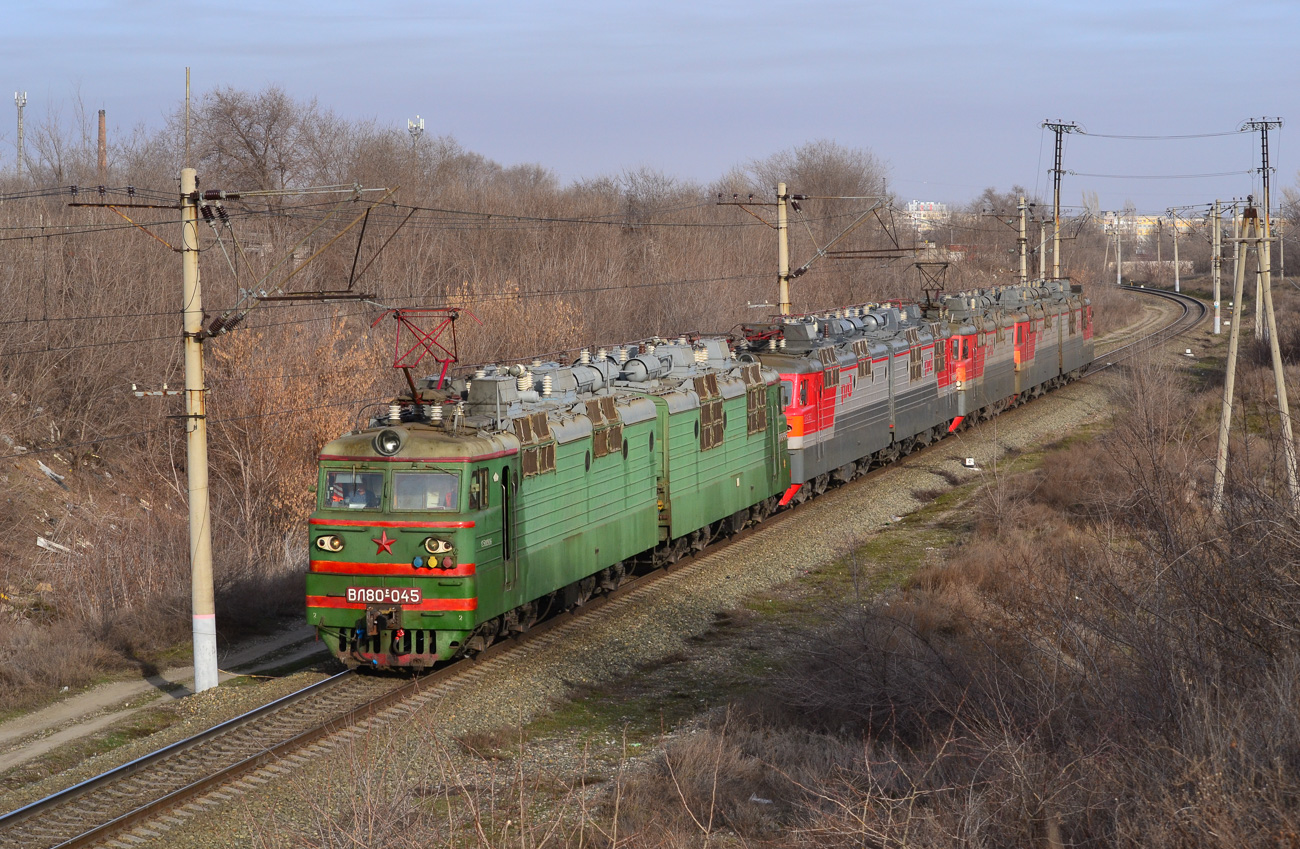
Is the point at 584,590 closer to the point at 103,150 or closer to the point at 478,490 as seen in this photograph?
the point at 478,490

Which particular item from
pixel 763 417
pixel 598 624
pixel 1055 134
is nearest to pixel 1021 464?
pixel 763 417

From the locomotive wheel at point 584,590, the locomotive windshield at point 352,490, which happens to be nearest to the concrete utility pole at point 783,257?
the locomotive wheel at point 584,590

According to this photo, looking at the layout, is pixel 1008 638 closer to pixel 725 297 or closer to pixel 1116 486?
pixel 1116 486

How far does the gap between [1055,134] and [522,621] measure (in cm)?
5440

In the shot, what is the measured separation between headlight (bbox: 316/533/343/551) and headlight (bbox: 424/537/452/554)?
1.01 metres

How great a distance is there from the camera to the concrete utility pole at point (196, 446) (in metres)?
15.1

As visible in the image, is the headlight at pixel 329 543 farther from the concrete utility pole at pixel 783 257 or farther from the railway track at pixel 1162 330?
the railway track at pixel 1162 330

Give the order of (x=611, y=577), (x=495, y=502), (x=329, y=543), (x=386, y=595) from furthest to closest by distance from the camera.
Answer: (x=611, y=577)
(x=495, y=502)
(x=329, y=543)
(x=386, y=595)

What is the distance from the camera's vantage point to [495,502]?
14586 mm

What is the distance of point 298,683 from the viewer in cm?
1496

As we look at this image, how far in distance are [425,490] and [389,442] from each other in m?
0.67

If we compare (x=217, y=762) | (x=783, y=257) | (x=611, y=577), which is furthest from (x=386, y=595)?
(x=783, y=257)

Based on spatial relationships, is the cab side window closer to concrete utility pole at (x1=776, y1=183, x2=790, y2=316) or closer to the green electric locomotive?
the green electric locomotive

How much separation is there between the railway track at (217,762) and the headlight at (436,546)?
1573 mm
